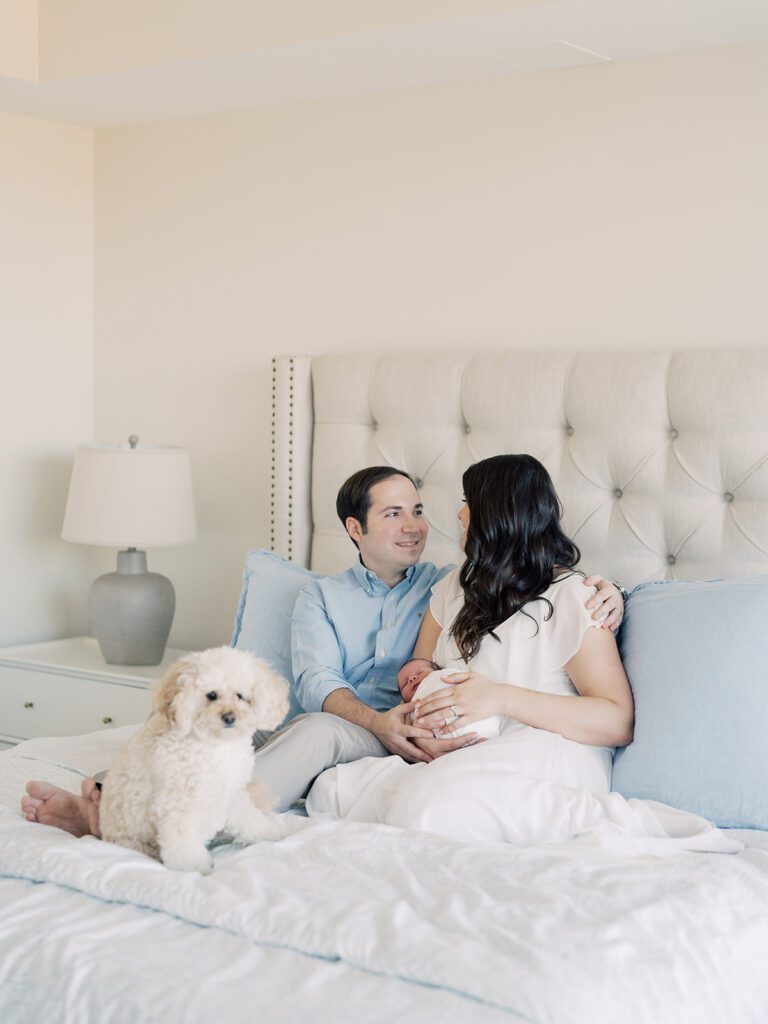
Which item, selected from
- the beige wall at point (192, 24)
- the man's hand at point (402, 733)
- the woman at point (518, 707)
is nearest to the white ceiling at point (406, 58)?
the beige wall at point (192, 24)

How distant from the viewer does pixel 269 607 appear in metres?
2.74

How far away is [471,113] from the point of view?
300cm

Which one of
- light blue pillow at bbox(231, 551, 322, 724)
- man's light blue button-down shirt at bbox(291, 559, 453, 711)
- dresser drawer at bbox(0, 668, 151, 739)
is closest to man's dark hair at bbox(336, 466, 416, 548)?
man's light blue button-down shirt at bbox(291, 559, 453, 711)

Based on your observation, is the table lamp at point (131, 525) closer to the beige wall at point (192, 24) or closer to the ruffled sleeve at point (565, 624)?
the beige wall at point (192, 24)

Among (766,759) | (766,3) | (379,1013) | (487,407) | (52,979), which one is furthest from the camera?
(487,407)

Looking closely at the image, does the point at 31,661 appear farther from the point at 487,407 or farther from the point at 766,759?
the point at 766,759

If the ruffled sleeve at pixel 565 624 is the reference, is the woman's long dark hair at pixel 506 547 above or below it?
above

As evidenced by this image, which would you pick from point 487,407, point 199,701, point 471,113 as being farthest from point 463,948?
point 471,113

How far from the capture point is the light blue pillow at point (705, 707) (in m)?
2.03

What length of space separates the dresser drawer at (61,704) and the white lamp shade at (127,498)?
0.41 meters

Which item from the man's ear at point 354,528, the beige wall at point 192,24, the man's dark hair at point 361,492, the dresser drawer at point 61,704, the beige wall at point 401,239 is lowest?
the dresser drawer at point 61,704

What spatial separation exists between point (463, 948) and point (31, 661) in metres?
2.28

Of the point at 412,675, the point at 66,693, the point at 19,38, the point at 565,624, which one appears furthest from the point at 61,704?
the point at 19,38

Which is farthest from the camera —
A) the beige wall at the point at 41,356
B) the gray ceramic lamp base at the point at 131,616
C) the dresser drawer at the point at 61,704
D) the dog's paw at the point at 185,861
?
the beige wall at the point at 41,356
